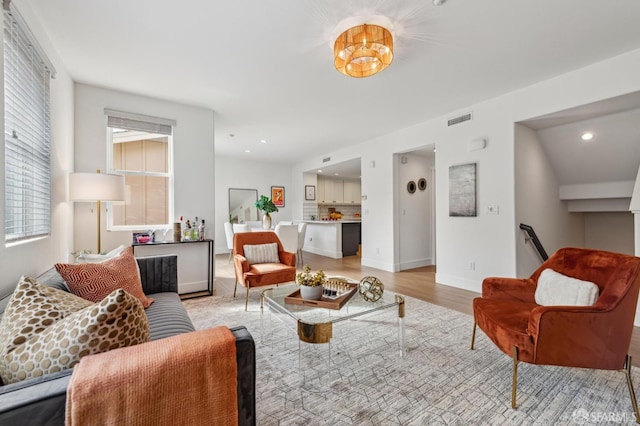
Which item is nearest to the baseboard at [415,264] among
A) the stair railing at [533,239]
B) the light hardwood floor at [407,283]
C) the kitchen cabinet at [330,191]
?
the light hardwood floor at [407,283]

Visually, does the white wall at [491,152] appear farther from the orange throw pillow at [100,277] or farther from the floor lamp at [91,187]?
the floor lamp at [91,187]

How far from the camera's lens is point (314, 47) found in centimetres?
247

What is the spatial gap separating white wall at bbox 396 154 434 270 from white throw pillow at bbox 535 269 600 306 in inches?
122

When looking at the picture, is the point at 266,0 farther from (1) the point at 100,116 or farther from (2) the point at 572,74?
(2) the point at 572,74

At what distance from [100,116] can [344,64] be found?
291 centimetres

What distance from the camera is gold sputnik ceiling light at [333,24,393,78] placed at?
210 cm

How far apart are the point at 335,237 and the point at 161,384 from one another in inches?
234

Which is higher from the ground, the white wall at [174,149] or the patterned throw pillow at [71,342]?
the white wall at [174,149]

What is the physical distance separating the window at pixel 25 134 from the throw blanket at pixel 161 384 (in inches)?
62.9

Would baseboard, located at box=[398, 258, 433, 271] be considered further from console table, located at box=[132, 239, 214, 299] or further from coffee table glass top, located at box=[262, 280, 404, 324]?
console table, located at box=[132, 239, 214, 299]

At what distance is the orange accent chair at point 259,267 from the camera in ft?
10.2

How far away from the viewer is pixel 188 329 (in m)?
1.65

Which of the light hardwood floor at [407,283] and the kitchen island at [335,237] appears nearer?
the light hardwood floor at [407,283]

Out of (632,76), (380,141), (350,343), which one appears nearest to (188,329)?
(350,343)
